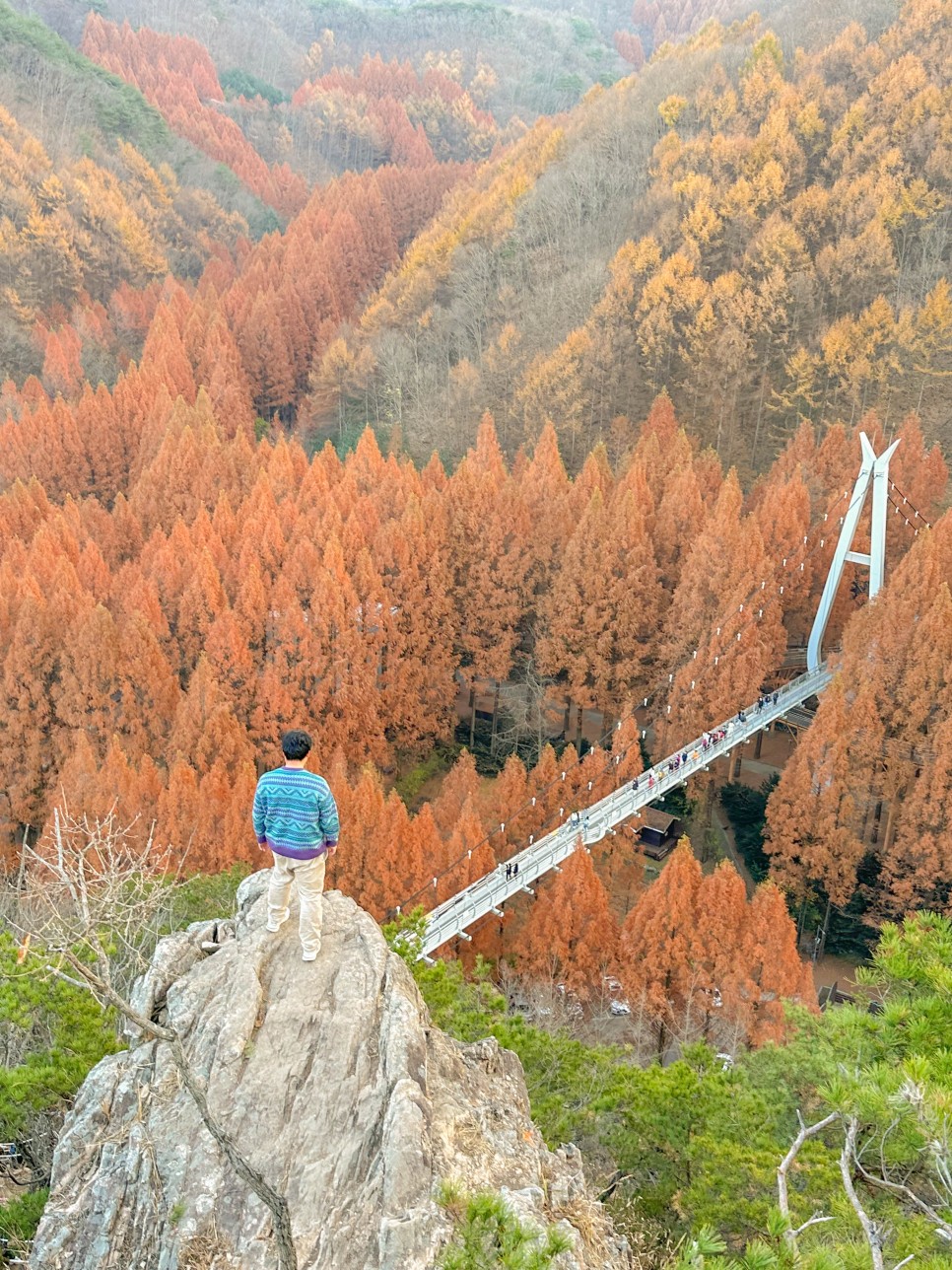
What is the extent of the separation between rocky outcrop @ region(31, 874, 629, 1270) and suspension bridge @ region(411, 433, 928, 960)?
38.6 ft

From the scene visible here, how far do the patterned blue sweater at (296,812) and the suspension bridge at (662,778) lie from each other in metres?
12.3

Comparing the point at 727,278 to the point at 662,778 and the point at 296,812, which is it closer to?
the point at 662,778

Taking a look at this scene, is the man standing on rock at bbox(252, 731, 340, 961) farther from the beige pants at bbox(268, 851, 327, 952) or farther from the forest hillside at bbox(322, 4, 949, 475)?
the forest hillside at bbox(322, 4, 949, 475)

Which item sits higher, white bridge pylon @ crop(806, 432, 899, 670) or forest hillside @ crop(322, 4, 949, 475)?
forest hillside @ crop(322, 4, 949, 475)

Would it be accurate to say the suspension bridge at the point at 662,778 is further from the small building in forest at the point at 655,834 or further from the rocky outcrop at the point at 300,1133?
the rocky outcrop at the point at 300,1133

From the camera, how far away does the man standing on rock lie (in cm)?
810

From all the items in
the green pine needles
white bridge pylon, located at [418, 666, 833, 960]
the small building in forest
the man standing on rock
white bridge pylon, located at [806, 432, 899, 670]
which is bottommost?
the small building in forest

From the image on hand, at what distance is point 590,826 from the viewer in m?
25.7

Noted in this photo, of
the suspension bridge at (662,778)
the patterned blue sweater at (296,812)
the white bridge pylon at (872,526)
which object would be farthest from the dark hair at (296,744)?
the white bridge pylon at (872,526)

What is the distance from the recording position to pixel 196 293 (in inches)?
2763

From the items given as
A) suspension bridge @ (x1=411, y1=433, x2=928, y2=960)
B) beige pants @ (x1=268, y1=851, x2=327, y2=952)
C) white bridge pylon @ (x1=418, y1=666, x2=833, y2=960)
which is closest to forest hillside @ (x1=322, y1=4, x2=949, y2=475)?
suspension bridge @ (x1=411, y1=433, x2=928, y2=960)

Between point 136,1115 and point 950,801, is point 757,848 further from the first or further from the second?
point 136,1115

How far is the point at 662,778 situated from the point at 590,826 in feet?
10.0

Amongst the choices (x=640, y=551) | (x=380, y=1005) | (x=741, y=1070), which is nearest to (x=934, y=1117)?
(x=380, y=1005)
